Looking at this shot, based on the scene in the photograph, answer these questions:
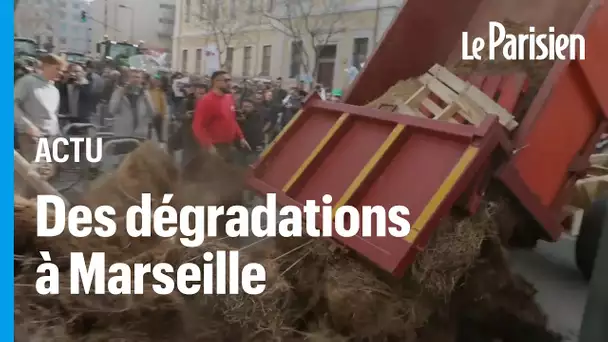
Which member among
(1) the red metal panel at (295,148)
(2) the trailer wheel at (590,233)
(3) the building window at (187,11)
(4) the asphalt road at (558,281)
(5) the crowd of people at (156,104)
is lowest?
(4) the asphalt road at (558,281)

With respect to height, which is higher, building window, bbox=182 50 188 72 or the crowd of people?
building window, bbox=182 50 188 72

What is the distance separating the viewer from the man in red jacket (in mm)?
2488

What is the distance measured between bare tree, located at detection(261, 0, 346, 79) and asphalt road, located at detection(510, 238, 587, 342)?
4.56ft

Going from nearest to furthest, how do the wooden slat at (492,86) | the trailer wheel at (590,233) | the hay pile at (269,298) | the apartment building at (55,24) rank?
the apartment building at (55,24)
the hay pile at (269,298)
the wooden slat at (492,86)
the trailer wheel at (590,233)

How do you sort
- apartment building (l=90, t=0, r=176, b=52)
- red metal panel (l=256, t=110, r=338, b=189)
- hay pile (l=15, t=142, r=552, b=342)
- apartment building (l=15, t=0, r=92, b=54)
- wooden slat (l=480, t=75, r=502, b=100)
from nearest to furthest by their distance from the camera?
apartment building (l=15, t=0, r=92, b=54) → hay pile (l=15, t=142, r=552, b=342) → apartment building (l=90, t=0, r=176, b=52) → wooden slat (l=480, t=75, r=502, b=100) → red metal panel (l=256, t=110, r=338, b=189)

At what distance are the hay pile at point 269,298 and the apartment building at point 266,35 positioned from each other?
590mm

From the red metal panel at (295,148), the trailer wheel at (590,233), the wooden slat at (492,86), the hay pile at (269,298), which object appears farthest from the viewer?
the trailer wheel at (590,233)

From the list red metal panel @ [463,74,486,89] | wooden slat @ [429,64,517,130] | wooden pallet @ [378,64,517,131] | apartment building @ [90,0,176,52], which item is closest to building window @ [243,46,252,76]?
apartment building @ [90,0,176,52]

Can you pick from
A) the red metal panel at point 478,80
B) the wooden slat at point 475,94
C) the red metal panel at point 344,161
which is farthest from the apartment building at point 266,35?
the red metal panel at point 478,80

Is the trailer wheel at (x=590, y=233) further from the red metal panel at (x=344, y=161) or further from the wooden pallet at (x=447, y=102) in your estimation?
the red metal panel at (x=344, y=161)

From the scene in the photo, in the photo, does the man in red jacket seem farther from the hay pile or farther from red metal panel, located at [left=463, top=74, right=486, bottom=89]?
red metal panel, located at [left=463, top=74, right=486, bottom=89]

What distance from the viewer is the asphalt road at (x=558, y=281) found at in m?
2.76

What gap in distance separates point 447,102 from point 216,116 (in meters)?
1.15

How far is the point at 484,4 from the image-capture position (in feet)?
11.2
